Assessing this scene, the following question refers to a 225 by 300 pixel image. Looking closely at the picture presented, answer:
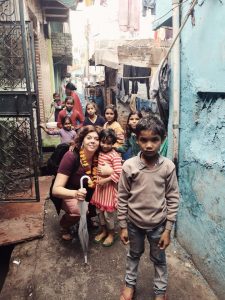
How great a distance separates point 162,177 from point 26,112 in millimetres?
2641

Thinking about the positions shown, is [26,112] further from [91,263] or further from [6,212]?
[91,263]

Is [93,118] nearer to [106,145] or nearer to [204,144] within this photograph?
[106,145]

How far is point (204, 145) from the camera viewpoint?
265 centimetres

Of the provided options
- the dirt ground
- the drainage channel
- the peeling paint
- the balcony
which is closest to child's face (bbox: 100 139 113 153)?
the peeling paint

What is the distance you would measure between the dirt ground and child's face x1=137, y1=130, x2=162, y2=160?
4.99 feet

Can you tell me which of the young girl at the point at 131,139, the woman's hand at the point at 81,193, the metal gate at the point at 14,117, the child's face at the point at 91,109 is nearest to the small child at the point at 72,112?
the child's face at the point at 91,109

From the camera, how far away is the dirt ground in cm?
258

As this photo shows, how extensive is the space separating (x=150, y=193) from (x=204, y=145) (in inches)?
36.2

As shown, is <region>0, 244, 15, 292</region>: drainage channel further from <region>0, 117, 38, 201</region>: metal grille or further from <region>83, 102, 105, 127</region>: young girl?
<region>83, 102, 105, 127</region>: young girl

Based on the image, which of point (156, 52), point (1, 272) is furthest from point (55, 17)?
point (1, 272)

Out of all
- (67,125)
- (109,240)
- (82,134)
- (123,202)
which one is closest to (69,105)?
(67,125)

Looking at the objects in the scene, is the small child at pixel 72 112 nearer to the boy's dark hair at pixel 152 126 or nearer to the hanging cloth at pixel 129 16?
the boy's dark hair at pixel 152 126

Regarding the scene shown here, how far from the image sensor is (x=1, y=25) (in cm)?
409

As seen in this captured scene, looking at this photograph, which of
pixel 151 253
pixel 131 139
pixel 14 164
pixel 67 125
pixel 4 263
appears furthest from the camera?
pixel 67 125
